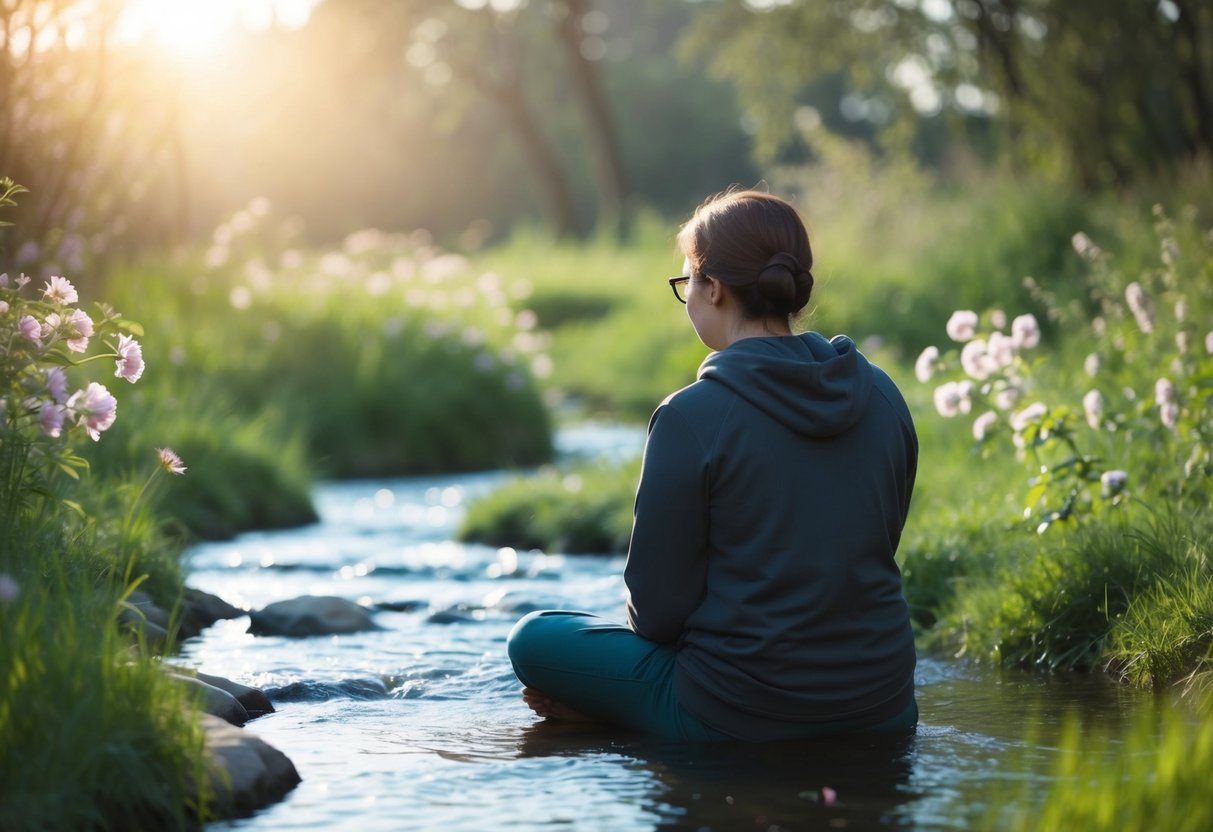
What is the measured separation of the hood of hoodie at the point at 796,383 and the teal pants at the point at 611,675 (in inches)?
28.4

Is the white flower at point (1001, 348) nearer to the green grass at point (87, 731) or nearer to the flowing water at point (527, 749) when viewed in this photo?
the flowing water at point (527, 749)

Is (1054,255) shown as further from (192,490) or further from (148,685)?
(148,685)

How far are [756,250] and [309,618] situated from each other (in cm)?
285

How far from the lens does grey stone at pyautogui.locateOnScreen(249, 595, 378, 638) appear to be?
18.6 feet

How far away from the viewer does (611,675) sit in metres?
3.88

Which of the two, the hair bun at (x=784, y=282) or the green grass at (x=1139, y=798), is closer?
the green grass at (x=1139, y=798)

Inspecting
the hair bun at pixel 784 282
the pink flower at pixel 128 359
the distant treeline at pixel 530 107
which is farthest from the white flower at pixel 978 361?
the distant treeline at pixel 530 107

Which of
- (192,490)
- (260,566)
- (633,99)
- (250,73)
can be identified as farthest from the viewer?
(633,99)

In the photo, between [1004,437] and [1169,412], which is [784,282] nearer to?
[1169,412]

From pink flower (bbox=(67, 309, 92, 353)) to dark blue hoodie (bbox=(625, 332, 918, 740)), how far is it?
57.2 inches

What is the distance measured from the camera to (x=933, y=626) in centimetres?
551

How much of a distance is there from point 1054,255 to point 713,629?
403 inches

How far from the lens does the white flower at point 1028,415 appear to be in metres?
5.19

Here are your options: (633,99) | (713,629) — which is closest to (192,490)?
(713,629)
